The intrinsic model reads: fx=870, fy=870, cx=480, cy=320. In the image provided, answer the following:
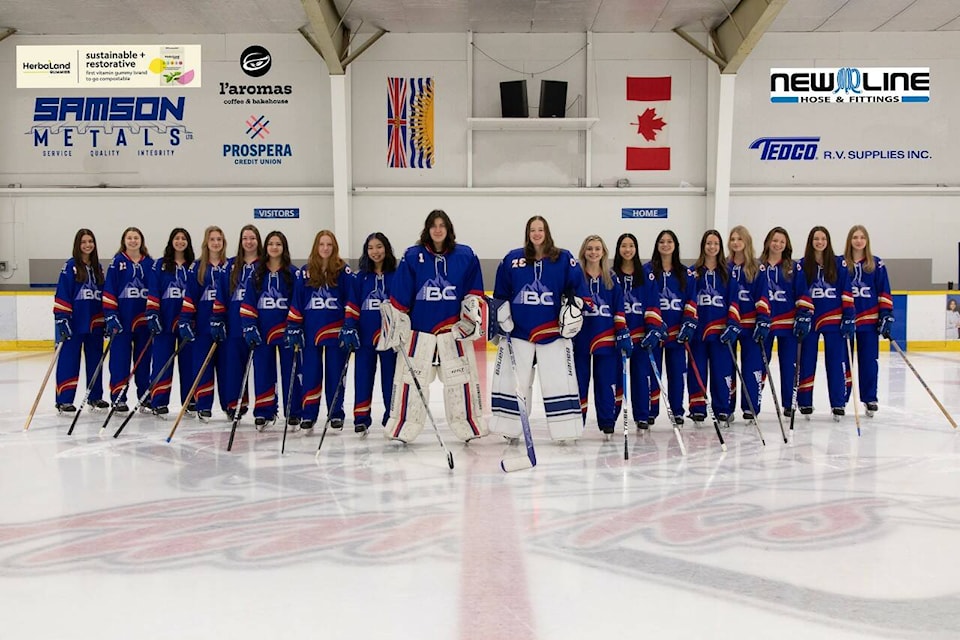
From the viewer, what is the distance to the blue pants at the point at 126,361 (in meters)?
6.57

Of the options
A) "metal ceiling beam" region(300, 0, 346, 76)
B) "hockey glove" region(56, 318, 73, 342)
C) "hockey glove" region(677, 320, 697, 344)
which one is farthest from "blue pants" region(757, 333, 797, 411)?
"metal ceiling beam" region(300, 0, 346, 76)

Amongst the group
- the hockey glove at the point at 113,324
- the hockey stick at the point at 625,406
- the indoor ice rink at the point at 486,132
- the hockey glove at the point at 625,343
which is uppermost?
the indoor ice rink at the point at 486,132

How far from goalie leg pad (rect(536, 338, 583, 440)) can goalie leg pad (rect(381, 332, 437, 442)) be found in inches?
27.3

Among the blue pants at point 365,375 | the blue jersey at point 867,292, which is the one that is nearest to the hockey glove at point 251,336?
the blue pants at point 365,375

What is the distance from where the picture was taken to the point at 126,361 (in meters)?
Answer: 6.71

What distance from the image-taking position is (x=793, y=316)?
6332 millimetres

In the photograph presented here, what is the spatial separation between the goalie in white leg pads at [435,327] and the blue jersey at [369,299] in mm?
492

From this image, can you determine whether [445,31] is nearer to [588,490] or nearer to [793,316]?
[793,316]

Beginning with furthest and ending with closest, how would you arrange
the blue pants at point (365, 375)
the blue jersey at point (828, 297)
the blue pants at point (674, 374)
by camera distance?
the blue jersey at point (828, 297) < the blue pants at point (674, 374) < the blue pants at point (365, 375)

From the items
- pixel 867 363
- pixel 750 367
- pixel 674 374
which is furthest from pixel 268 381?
pixel 867 363

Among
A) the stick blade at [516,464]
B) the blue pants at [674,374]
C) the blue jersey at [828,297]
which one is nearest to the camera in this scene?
the stick blade at [516,464]

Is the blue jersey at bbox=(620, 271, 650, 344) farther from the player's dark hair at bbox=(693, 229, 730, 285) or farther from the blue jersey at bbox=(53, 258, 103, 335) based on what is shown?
the blue jersey at bbox=(53, 258, 103, 335)

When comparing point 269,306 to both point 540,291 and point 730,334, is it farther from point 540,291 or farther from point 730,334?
point 730,334

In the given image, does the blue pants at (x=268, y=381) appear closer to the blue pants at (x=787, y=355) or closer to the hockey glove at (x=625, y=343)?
the hockey glove at (x=625, y=343)
